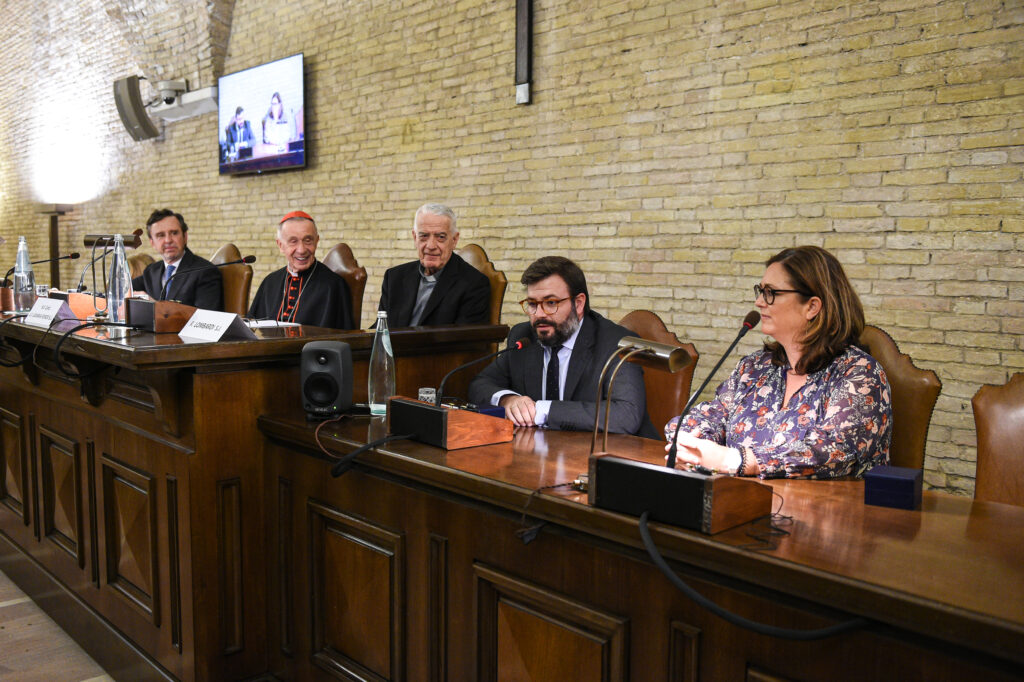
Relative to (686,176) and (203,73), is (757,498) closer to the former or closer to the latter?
(686,176)

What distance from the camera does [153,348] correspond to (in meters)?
2.02

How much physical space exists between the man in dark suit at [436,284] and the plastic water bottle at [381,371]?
1.48 m

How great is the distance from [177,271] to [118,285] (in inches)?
83.3

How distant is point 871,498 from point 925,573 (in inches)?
15.3

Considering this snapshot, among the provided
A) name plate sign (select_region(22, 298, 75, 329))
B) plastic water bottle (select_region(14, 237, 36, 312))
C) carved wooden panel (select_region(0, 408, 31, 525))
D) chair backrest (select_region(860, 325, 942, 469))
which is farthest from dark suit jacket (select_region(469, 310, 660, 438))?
plastic water bottle (select_region(14, 237, 36, 312))

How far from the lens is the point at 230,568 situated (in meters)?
2.22

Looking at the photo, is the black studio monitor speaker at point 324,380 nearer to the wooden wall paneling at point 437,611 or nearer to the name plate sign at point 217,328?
the name plate sign at point 217,328

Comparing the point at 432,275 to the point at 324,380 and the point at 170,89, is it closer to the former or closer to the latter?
the point at 324,380

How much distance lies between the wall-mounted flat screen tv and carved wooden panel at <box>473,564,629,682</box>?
6132mm

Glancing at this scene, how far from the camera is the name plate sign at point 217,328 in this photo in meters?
2.22

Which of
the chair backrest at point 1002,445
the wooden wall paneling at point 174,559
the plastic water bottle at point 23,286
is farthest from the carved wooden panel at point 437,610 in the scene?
the plastic water bottle at point 23,286

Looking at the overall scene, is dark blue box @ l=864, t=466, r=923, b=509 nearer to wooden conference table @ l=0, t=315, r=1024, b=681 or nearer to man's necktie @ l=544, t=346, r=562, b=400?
Result: wooden conference table @ l=0, t=315, r=1024, b=681

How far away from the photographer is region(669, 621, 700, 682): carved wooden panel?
131cm

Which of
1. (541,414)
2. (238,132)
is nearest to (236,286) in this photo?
(541,414)
